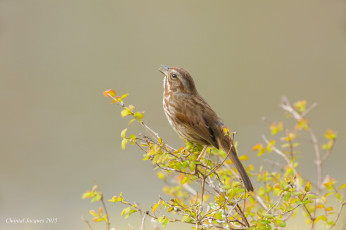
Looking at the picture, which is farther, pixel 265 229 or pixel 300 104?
pixel 300 104

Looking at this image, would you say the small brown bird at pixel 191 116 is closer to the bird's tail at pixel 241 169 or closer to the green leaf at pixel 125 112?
the bird's tail at pixel 241 169

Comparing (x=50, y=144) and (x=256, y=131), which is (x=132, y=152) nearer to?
(x=50, y=144)

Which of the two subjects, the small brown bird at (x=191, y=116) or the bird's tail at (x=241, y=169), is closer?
the bird's tail at (x=241, y=169)

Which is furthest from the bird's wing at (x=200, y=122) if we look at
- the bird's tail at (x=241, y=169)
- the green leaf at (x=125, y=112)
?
the green leaf at (x=125, y=112)

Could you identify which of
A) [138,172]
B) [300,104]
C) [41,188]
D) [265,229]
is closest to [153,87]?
[138,172]

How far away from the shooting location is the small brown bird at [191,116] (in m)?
3.99

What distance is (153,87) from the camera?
11984 mm

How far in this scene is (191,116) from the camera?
4148 millimetres

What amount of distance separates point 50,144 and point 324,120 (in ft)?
20.4

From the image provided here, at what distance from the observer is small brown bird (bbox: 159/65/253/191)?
3986 millimetres

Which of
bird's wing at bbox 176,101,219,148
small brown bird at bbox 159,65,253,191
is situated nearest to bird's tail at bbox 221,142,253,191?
small brown bird at bbox 159,65,253,191

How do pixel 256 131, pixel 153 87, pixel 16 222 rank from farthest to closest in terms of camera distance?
pixel 153 87
pixel 256 131
pixel 16 222

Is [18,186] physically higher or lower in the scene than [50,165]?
lower

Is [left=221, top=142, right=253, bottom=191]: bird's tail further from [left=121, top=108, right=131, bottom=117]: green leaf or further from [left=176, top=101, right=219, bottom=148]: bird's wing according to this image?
[left=121, top=108, right=131, bottom=117]: green leaf
